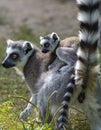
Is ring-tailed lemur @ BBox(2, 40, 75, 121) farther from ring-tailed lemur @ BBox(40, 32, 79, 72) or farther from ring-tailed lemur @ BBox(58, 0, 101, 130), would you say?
ring-tailed lemur @ BBox(58, 0, 101, 130)

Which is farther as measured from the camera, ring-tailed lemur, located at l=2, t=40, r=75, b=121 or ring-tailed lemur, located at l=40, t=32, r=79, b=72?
ring-tailed lemur, located at l=40, t=32, r=79, b=72

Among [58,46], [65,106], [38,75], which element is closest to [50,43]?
[58,46]

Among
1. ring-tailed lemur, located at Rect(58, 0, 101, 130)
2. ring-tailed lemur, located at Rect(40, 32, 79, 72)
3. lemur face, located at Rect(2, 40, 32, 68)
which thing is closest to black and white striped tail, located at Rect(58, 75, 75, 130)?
ring-tailed lemur, located at Rect(58, 0, 101, 130)

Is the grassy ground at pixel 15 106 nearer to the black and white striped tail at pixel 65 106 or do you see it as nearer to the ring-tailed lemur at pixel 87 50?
the black and white striped tail at pixel 65 106

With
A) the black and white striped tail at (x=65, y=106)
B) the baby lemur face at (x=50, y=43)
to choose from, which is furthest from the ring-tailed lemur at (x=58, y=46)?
the black and white striped tail at (x=65, y=106)

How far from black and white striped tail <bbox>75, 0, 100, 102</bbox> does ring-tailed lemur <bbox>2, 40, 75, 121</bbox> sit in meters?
0.35

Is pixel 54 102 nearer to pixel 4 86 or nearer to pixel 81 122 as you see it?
pixel 81 122

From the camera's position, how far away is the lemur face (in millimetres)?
8180

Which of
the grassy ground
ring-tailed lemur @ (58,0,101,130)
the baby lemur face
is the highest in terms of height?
ring-tailed lemur @ (58,0,101,130)

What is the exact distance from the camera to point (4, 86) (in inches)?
380

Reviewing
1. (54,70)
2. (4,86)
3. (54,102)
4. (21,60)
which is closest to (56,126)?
(54,102)

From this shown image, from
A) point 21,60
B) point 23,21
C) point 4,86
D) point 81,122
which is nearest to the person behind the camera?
point 81,122

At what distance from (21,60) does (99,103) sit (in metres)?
1.54

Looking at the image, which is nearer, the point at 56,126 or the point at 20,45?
the point at 56,126
